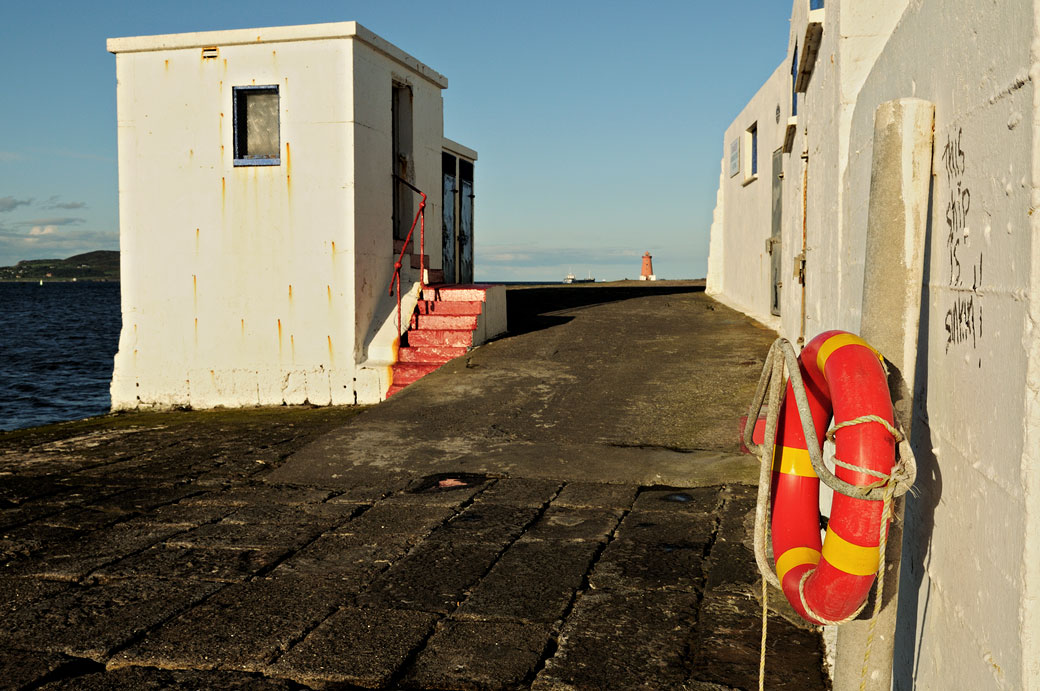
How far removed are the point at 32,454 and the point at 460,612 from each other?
540cm

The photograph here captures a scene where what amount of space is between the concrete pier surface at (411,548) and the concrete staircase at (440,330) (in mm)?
1170

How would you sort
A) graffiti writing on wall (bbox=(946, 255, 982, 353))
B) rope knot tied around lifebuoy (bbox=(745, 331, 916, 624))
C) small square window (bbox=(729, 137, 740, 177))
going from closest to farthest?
graffiti writing on wall (bbox=(946, 255, 982, 353)) < rope knot tied around lifebuoy (bbox=(745, 331, 916, 624)) < small square window (bbox=(729, 137, 740, 177))

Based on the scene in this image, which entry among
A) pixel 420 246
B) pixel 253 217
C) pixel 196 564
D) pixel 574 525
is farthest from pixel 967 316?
pixel 420 246

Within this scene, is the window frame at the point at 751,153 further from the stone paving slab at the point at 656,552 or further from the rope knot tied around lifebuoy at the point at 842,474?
the rope knot tied around lifebuoy at the point at 842,474

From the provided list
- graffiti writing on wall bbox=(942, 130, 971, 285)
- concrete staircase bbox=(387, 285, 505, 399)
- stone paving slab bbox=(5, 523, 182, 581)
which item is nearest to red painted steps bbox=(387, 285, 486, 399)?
concrete staircase bbox=(387, 285, 505, 399)

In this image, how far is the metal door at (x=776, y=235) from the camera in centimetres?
1167

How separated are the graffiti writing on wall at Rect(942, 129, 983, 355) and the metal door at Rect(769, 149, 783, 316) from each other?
9600mm

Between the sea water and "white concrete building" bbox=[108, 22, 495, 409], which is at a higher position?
"white concrete building" bbox=[108, 22, 495, 409]

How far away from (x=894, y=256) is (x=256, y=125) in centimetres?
930

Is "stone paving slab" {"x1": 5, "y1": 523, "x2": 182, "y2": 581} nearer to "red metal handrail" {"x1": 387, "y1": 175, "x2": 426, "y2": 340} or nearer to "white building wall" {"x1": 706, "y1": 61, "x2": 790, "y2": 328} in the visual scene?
"red metal handrail" {"x1": 387, "y1": 175, "x2": 426, "y2": 340}

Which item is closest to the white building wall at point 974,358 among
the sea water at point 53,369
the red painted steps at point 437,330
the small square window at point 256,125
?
the red painted steps at point 437,330

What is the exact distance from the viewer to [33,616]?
4.00 metres

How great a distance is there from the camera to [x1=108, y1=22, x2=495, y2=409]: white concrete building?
10227mm

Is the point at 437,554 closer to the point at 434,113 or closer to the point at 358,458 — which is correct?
the point at 358,458
